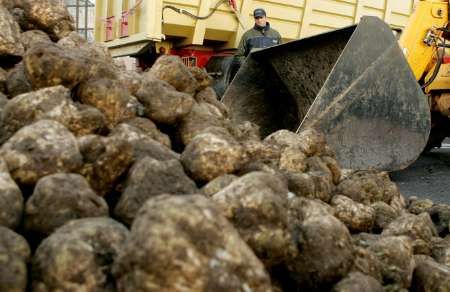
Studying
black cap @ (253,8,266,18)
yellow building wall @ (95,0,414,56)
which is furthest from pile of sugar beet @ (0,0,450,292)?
black cap @ (253,8,266,18)

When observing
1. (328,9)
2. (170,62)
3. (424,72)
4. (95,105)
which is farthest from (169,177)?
(328,9)

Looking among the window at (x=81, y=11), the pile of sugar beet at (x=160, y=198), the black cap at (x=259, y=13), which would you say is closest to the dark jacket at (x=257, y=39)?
the black cap at (x=259, y=13)

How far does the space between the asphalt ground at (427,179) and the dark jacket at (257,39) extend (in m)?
1.86

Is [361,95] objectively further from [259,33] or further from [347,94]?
[259,33]

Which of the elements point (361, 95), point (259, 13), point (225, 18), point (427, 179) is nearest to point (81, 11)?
point (225, 18)

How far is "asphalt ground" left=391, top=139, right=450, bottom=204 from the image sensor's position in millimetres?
4801

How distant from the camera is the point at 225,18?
6.42 metres

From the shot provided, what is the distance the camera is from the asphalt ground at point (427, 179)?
4801 millimetres

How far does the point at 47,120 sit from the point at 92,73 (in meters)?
0.60

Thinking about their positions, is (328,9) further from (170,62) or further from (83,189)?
(83,189)

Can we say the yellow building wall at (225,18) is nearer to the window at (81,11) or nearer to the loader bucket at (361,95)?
the loader bucket at (361,95)

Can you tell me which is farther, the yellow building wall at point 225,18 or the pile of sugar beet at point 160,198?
the yellow building wall at point 225,18

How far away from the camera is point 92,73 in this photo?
2.57m

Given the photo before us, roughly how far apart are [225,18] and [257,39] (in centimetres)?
73
